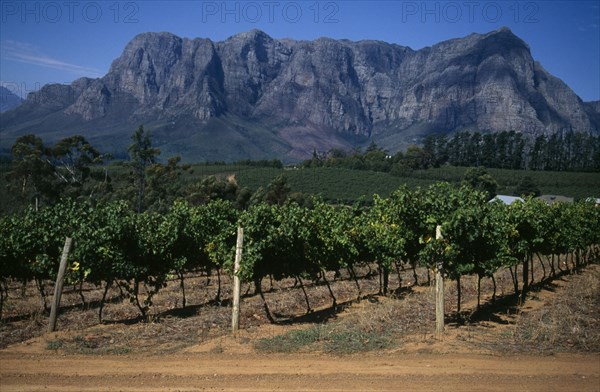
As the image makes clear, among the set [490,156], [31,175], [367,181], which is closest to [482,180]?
[367,181]

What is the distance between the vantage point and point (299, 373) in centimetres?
909

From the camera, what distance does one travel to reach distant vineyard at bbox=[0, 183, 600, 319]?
1284 cm

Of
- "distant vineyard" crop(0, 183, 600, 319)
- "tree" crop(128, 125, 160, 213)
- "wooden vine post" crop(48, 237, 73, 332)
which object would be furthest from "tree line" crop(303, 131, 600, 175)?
"wooden vine post" crop(48, 237, 73, 332)

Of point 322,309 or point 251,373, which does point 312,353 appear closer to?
point 251,373

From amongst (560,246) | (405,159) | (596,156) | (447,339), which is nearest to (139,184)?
(560,246)

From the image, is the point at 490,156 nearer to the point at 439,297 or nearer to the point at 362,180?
the point at 362,180

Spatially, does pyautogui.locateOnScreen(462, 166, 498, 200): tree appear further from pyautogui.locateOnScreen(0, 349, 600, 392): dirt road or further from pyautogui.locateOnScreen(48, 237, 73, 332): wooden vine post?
pyautogui.locateOnScreen(48, 237, 73, 332): wooden vine post

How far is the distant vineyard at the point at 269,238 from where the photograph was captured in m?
12.8

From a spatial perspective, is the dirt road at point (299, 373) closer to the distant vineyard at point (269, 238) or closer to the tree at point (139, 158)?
the distant vineyard at point (269, 238)

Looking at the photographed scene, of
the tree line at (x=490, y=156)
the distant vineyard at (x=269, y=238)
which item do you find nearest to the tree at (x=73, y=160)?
the distant vineyard at (x=269, y=238)

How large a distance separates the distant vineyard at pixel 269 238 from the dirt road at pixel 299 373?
314 cm

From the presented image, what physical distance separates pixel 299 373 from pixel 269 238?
486 centimetres

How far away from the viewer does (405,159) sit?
382 feet

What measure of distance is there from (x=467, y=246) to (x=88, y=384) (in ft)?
32.4
